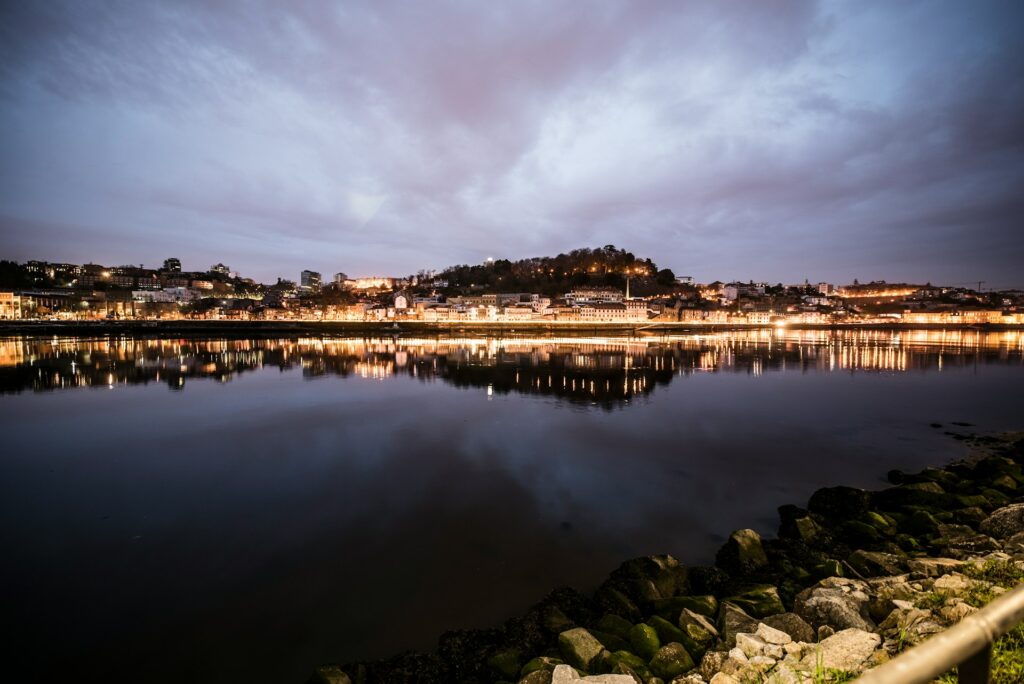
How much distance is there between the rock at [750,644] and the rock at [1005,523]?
14.9 feet

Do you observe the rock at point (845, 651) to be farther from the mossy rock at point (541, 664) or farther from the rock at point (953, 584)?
the mossy rock at point (541, 664)

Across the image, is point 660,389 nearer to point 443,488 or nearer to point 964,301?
point 443,488

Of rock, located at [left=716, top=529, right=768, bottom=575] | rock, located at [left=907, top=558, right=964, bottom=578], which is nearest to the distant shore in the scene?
rock, located at [left=716, top=529, right=768, bottom=575]

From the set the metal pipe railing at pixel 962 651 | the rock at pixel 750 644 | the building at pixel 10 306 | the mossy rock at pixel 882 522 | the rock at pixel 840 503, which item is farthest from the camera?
the building at pixel 10 306

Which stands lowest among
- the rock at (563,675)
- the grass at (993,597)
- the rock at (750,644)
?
the rock at (563,675)

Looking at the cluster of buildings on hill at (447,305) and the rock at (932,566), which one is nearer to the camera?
the rock at (932,566)

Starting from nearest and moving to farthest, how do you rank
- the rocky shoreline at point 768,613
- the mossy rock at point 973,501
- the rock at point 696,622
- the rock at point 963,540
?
the rocky shoreline at point 768,613 → the rock at point 696,622 → the rock at point 963,540 → the mossy rock at point 973,501

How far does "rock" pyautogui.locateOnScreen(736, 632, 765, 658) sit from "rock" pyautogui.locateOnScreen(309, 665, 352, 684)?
10.6 ft

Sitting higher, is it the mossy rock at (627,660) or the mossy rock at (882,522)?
the mossy rock at (627,660)

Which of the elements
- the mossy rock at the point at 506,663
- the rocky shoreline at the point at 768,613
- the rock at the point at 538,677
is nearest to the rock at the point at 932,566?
the rocky shoreline at the point at 768,613

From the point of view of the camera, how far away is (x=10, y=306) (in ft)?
237

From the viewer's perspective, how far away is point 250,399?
61.0ft

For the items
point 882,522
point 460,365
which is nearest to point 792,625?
point 882,522

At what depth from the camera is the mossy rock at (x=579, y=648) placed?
394 centimetres
